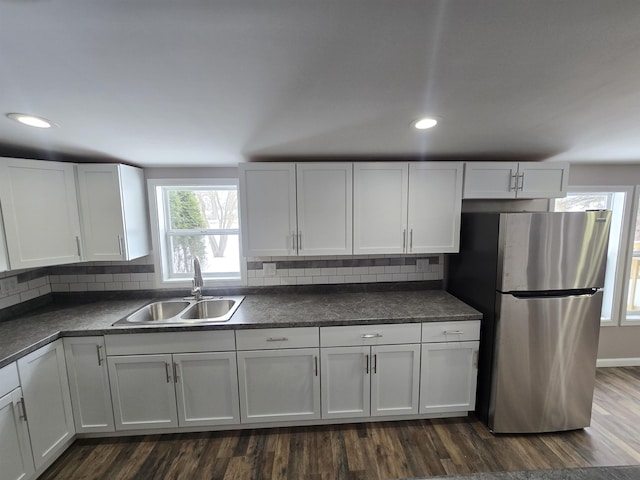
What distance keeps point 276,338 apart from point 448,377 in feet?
4.38

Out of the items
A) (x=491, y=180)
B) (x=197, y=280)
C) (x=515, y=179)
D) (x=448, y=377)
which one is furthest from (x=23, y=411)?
(x=515, y=179)

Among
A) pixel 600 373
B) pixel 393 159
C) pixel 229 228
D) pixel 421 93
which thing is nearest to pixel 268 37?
pixel 421 93

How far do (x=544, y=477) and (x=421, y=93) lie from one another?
1482 millimetres

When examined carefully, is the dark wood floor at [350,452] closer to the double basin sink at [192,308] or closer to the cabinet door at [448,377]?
the cabinet door at [448,377]

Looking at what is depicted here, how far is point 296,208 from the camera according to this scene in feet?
6.88

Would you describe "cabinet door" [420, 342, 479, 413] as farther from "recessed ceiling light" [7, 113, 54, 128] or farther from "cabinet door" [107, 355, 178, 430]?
"recessed ceiling light" [7, 113, 54, 128]

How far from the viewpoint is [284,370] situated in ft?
6.12

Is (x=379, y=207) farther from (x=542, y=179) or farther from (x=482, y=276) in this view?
(x=542, y=179)

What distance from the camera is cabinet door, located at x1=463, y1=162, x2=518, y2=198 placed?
212 centimetres

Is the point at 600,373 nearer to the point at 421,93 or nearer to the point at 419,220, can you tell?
the point at 419,220

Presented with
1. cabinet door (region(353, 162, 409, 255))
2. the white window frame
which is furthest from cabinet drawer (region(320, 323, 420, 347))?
the white window frame

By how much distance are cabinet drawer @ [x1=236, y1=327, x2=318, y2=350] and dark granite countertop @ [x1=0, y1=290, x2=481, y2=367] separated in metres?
0.05

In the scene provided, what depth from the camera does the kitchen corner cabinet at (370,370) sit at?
1863 mm

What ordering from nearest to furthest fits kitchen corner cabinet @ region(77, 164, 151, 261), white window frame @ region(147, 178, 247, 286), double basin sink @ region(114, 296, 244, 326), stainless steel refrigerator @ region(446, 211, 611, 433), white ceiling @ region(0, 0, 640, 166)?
white ceiling @ region(0, 0, 640, 166) → stainless steel refrigerator @ region(446, 211, 611, 433) → kitchen corner cabinet @ region(77, 164, 151, 261) → double basin sink @ region(114, 296, 244, 326) → white window frame @ region(147, 178, 247, 286)
